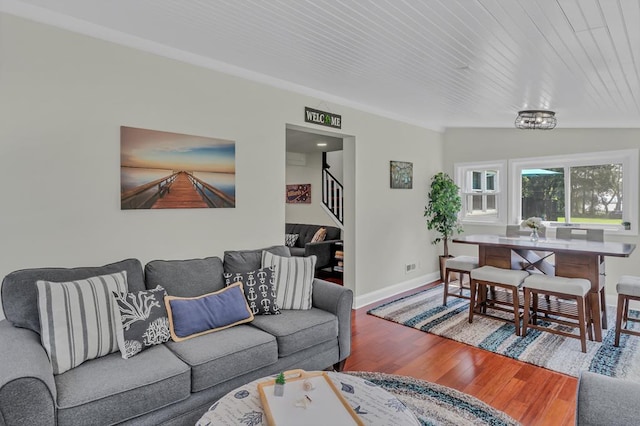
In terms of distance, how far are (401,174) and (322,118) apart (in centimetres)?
173

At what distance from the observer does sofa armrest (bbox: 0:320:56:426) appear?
57.8 inches

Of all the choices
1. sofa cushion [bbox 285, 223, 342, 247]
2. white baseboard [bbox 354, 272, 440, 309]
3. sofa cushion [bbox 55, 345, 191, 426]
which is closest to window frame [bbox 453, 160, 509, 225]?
white baseboard [bbox 354, 272, 440, 309]

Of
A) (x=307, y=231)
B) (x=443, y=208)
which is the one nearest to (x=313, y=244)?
(x=307, y=231)

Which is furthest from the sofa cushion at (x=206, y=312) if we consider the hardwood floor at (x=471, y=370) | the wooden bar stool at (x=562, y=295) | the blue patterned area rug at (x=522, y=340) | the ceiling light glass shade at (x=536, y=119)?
the ceiling light glass shade at (x=536, y=119)

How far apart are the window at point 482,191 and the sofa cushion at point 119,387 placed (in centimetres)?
524

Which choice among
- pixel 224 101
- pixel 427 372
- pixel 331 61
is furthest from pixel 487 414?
pixel 224 101

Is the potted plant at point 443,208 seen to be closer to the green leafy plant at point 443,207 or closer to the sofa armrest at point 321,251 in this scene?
the green leafy plant at point 443,207

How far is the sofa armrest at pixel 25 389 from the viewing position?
1469 mm

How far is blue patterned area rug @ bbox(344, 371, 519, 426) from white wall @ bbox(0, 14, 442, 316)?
1730 millimetres

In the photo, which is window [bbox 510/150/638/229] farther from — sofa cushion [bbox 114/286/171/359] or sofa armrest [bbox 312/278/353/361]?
sofa cushion [bbox 114/286/171/359]

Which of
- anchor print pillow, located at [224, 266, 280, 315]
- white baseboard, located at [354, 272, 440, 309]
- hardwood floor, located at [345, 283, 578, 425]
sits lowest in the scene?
hardwood floor, located at [345, 283, 578, 425]

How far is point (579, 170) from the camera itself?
4.99 metres

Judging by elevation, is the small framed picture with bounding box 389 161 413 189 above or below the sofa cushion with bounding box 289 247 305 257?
above

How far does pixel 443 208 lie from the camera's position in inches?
221
